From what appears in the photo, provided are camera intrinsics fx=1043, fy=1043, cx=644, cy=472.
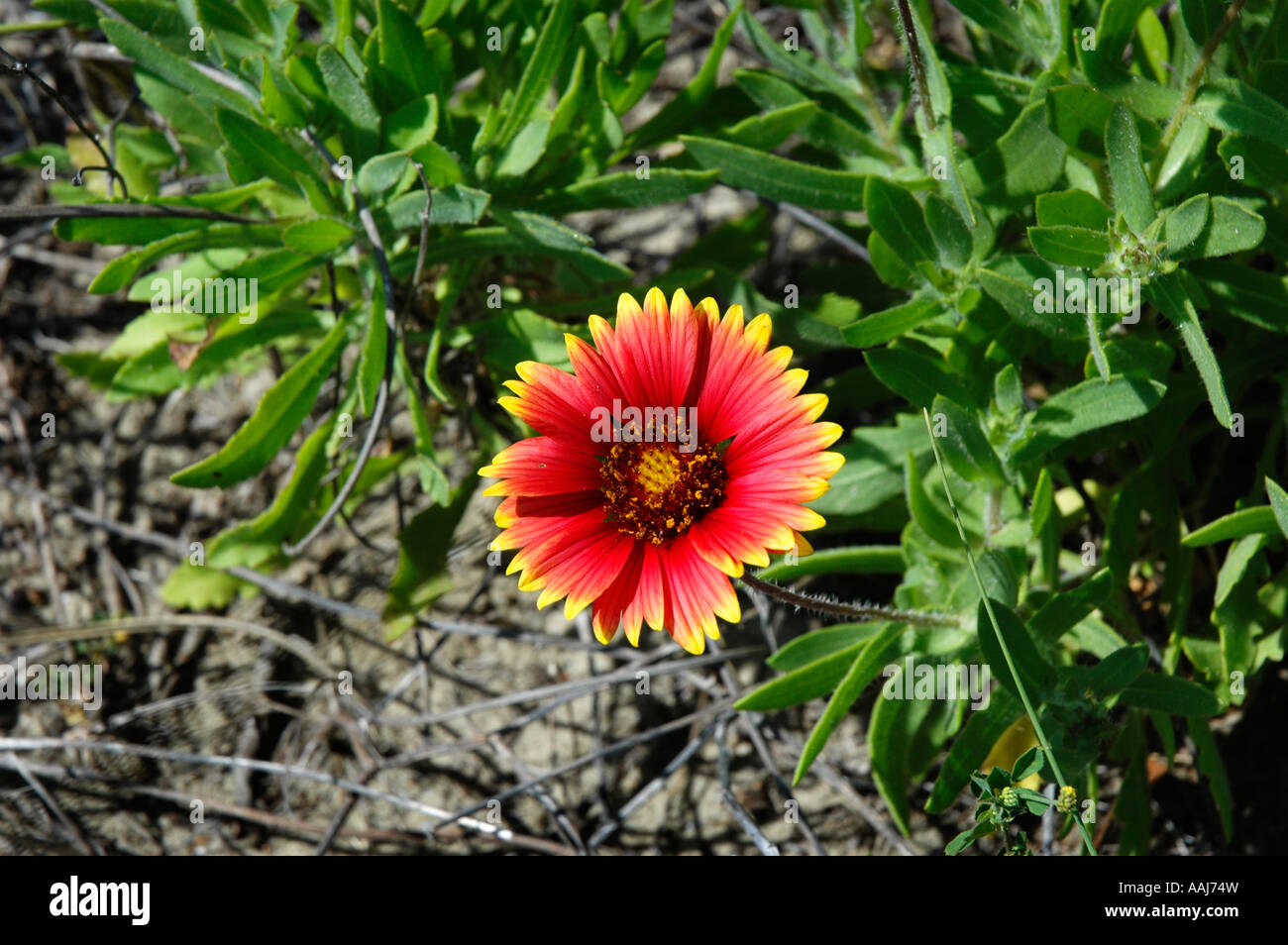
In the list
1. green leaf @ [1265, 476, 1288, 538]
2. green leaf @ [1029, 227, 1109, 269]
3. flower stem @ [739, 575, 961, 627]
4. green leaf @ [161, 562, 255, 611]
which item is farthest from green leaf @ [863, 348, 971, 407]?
green leaf @ [161, 562, 255, 611]

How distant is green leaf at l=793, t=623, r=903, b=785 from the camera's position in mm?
1913

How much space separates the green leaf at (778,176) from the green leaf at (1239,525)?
926 millimetres

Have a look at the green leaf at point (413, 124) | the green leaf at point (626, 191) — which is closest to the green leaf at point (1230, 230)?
the green leaf at point (626, 191)

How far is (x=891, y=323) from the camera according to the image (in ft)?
6.57

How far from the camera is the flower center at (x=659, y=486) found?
5.93 feet

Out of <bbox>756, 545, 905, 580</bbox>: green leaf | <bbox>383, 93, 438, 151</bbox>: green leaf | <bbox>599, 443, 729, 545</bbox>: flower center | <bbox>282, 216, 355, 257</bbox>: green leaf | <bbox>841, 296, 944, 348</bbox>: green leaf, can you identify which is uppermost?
<bbox>383, 93, 438, 151</bbox>: green leaf

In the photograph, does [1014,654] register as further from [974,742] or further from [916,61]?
[916,61]

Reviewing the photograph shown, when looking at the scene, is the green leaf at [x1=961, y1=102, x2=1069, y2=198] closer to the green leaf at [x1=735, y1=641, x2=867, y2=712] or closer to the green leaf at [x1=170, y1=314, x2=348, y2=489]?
the green leaf at [x1=735, y1=641, x2=867, y2=712]

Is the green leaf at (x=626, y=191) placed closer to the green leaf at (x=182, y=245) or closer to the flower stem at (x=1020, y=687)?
the green leaf at (x=182, y=245)

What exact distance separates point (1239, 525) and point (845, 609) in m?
0.74

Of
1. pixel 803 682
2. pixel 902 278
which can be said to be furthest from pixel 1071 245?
pixel 803 682

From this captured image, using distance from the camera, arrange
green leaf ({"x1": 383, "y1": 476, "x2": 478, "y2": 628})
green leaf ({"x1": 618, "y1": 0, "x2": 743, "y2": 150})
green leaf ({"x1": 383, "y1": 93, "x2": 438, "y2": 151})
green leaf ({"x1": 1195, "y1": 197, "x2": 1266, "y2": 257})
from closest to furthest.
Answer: green leaf ({"x1": 1195, "y1": 197, "x2": 1266, "y2": 257}) < green leaf ({"x1": 383, "y1": 93, "x2": 438, "y2": 151}) < green leaf ({"x1": 618, "y1": 0, "x2": 743, "y2": 150}) < green leaf ({"x1": 383, "y1": 476, "x2": 478, "y2": 628})

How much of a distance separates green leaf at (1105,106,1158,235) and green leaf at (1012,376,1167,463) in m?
0.27
